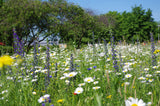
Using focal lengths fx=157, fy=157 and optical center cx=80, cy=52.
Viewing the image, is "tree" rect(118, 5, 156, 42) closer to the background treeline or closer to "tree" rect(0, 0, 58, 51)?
the background treeline

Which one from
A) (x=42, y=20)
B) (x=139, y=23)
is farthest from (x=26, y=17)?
(x=139, y=23)

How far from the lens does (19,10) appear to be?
45.7ft

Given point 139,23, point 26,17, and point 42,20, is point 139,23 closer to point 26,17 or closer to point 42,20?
point 42,20

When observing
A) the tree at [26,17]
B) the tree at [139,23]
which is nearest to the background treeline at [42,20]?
the tree at [26,17]

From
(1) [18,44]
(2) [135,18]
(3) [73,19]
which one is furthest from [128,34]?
(1) [18,44]

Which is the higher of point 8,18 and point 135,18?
point 135,18

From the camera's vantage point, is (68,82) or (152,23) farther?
(152,23)

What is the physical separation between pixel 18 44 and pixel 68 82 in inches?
75.5

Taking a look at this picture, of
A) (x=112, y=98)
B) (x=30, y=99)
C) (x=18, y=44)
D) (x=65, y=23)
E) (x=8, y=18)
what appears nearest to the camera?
(x=112, y=98)

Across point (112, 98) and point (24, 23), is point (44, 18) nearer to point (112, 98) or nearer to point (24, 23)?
point (24, 23)

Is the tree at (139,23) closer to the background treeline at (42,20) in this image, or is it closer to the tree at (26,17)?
the background treeline at (42,20)

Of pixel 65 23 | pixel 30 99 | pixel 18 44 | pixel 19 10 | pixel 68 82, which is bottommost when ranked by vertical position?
pixel 30 99

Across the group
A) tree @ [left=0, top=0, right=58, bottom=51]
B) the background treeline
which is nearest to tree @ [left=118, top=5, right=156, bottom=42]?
the background treeline

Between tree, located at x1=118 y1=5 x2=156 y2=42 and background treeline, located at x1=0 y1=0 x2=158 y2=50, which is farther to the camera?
tree, located at x1=118 y1=5 x2=156 y2=42
